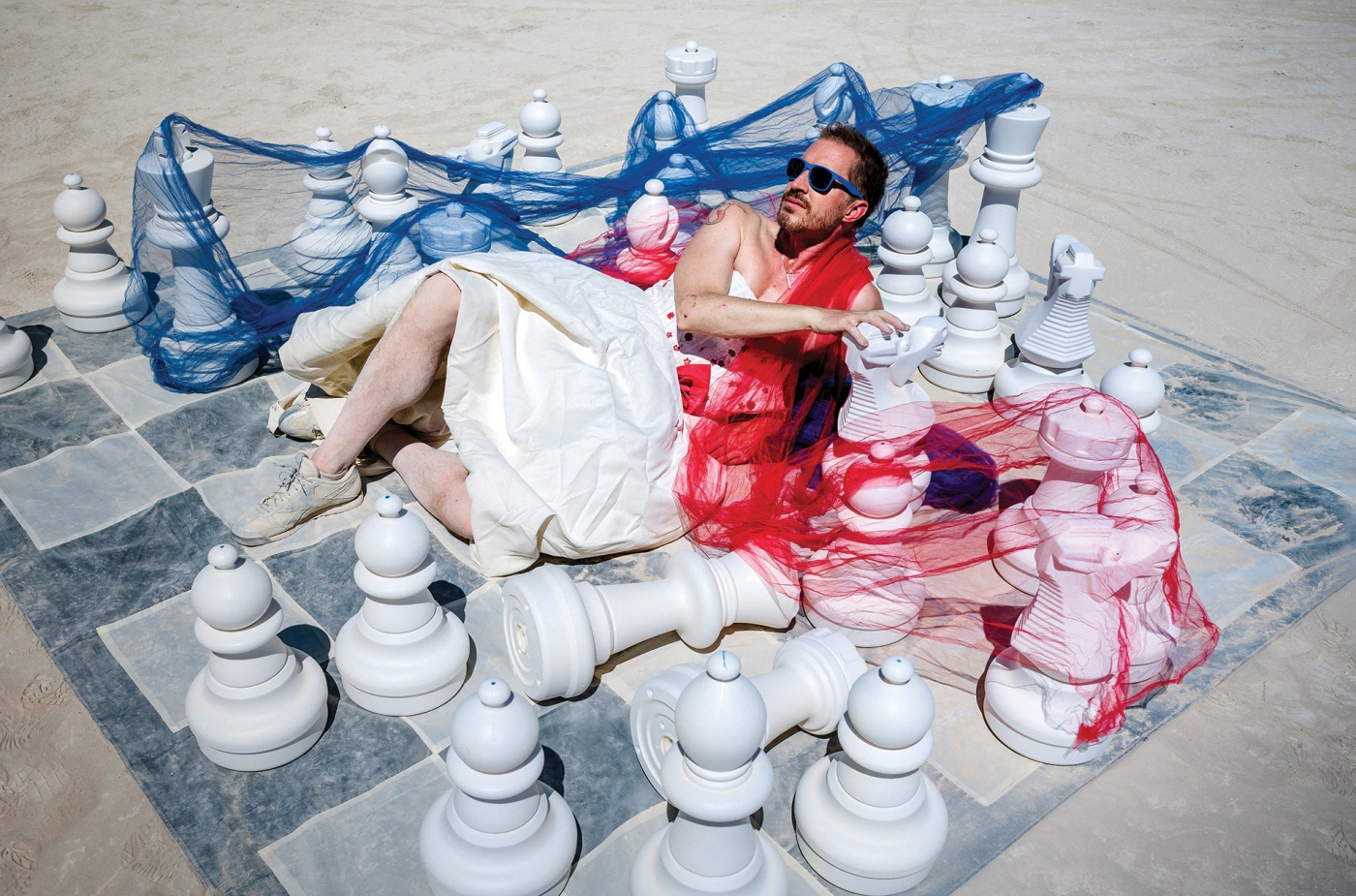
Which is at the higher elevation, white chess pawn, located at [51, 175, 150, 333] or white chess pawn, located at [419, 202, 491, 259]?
white chess pawn, located at [419, 202, 491, 259]

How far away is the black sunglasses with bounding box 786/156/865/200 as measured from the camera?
245 centimetres

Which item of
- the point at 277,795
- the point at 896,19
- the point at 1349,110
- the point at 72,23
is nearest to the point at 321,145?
the point at 277,795

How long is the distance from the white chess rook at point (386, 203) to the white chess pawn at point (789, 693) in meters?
1.69

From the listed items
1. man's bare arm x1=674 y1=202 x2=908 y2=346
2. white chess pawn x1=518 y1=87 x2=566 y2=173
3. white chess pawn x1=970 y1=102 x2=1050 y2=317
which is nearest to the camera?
man's bare arm x1=674 y1=202 x2=908 y2=346

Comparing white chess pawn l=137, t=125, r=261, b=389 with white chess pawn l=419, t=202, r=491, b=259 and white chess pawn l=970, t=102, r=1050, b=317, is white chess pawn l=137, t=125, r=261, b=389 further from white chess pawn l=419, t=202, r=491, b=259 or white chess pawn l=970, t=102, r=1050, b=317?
white chess pawn l=970, t=102, r=1050, b=317

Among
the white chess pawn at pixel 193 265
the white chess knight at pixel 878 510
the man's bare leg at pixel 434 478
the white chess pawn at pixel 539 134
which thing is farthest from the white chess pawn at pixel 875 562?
the white chess pawn at pixel 539 134

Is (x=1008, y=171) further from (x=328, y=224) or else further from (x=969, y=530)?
(x=328, y=224)

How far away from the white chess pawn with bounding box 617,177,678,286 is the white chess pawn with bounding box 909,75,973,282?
94 cm

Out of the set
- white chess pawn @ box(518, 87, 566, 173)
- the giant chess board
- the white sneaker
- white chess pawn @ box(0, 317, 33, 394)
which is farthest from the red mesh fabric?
white chess pawn @ box(0, 317, 33, 394)

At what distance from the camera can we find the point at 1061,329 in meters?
2.78

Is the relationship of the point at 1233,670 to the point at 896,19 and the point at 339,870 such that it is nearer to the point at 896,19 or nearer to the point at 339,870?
the point at 339,870

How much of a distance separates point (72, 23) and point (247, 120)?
7.25ft

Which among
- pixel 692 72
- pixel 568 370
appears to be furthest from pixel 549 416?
pixel 692 72

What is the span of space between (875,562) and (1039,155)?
12.4ft
